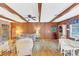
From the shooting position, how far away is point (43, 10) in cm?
251

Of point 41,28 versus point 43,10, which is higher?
point 43,10

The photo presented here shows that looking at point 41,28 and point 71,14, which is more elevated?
point 71,14

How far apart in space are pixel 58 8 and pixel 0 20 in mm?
842

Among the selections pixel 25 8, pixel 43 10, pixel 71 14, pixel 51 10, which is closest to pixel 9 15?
pixel 25 8

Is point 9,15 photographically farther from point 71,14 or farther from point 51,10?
point 71,14

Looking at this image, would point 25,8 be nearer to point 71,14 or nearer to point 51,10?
point 51,10

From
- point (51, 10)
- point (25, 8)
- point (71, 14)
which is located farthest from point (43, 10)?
point (71, 14)

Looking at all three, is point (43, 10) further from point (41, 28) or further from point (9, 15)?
point (9, 15)

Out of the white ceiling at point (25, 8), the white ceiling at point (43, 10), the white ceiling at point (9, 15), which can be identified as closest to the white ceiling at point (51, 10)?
the white ceiling at point (43, 10)

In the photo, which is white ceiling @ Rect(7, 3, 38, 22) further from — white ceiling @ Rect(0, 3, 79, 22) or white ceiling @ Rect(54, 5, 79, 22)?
white ceiling @ Rect(54, 5, 79, 22)

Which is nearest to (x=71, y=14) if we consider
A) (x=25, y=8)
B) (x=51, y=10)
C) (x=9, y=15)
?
(x=51, y=10)

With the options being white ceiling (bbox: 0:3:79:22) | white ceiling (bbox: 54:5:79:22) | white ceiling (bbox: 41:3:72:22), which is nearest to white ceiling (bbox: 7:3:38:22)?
white ceiling (bbox: 0:3:79:22)

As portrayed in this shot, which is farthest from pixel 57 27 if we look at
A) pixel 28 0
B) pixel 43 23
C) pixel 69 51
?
pixel 28 0

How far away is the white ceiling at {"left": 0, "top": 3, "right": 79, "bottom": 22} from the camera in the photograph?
2479 mm
